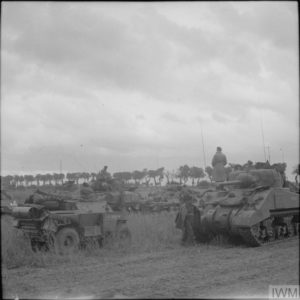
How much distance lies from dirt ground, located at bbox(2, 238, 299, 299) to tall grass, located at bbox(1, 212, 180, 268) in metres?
0.38

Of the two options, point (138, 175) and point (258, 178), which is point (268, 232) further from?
point (138, 175)

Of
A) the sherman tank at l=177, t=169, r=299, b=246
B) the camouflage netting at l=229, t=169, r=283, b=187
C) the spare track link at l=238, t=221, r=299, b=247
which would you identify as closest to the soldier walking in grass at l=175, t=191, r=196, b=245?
the sherman tank at l=177, t=169, r=299, b=246

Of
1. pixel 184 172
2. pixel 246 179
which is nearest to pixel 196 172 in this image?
pixel 184 172

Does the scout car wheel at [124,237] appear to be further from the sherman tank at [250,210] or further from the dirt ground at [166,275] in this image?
the sherman tank at [250,210]

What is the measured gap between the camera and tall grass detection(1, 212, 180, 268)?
853 centimetres

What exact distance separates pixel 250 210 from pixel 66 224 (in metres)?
4.04

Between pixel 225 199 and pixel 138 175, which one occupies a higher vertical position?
pixel 138 175

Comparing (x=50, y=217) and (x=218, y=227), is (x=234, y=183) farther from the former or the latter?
(x=50, y=217)

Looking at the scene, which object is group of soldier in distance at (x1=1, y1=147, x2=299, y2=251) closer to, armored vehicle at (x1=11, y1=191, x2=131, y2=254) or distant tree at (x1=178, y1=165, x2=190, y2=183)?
armored vehicle at (x1=11, y1=191, x2=131, y2=254)

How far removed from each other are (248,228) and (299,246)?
1127 millimetres

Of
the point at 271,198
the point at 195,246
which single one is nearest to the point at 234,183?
the point at 271,198

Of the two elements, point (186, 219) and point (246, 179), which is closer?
point (246, 179)

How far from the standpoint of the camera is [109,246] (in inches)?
414

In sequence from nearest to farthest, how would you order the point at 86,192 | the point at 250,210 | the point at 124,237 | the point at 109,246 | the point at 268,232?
the point at 250,210, the point at 109,246, the point at 268,232, the point at 86,192, the point at 124,237
